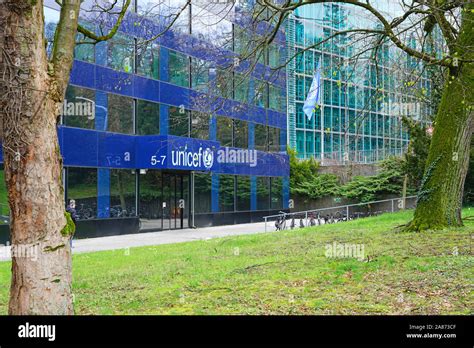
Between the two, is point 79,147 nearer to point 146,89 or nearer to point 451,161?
point 146,89

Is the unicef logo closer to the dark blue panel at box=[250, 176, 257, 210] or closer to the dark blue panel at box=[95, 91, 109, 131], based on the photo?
the dark blue panel at box=[250, 176, 257, 210]

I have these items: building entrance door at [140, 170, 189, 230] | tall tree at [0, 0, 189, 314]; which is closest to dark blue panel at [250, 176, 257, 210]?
building entrance door at [140, 170, 189, 230]

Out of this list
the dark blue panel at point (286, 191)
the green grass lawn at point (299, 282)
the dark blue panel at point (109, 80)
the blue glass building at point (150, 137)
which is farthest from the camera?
the dark blue panel at point (286, 191)

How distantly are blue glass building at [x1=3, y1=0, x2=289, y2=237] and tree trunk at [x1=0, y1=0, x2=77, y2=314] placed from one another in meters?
14.6

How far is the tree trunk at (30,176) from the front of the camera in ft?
20.9

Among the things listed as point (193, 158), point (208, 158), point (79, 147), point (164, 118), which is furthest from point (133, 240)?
point (208, 158)

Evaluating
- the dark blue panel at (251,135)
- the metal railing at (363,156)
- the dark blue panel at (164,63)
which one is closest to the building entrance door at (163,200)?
the dark blue panel at (164,63)

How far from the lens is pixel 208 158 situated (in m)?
32.8

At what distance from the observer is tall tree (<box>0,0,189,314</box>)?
6.38 metres

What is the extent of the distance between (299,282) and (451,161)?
23.8 feet

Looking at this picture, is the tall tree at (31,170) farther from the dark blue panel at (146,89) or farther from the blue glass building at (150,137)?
the dark blue panel at (146,89)

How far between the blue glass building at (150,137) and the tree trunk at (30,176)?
576 inches
